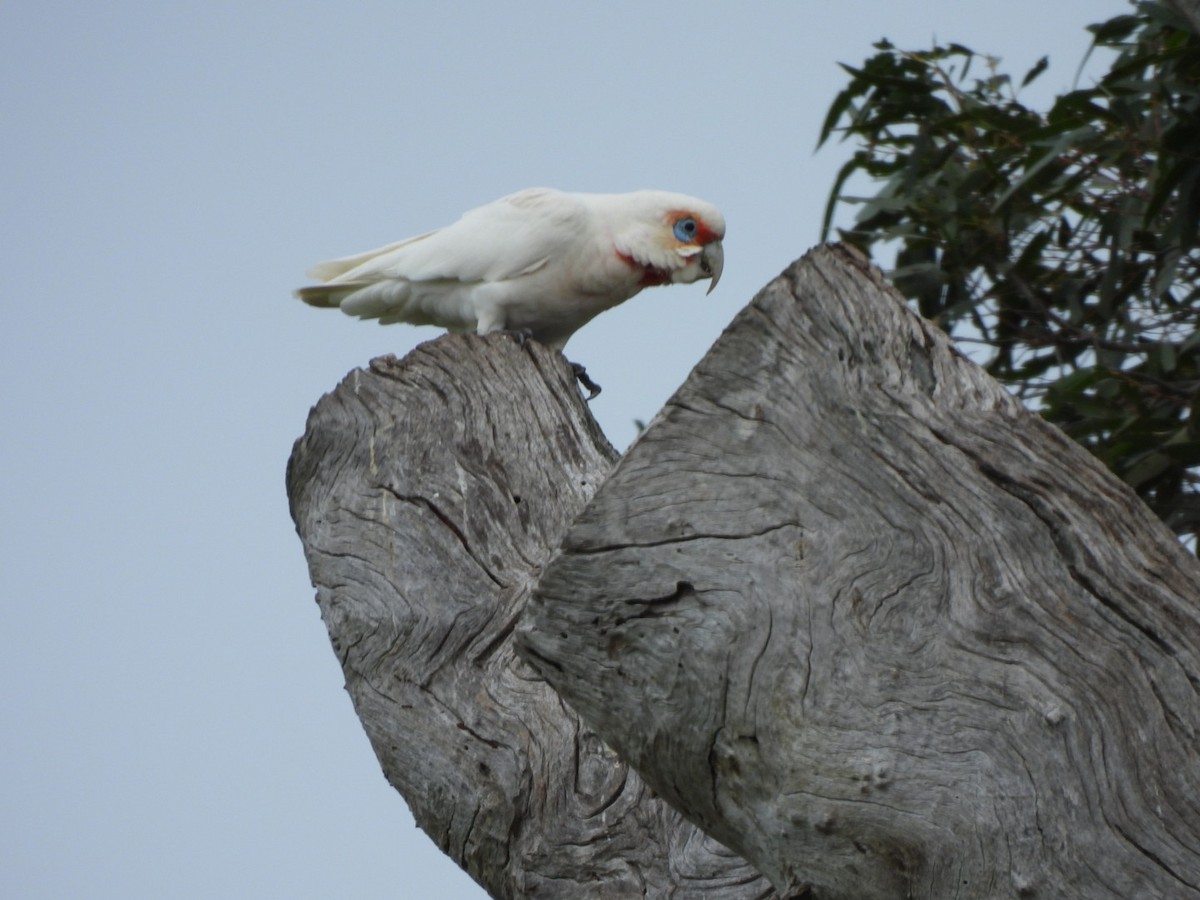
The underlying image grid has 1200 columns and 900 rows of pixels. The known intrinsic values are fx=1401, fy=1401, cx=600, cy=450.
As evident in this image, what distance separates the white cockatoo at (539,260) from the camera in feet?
12.2

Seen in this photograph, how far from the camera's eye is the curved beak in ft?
12.8

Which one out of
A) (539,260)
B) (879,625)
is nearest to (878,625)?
(879,625)

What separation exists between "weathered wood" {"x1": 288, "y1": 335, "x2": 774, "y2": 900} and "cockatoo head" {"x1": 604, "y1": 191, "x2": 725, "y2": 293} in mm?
849

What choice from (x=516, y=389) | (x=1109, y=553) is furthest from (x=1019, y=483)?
(x=516, y=389)

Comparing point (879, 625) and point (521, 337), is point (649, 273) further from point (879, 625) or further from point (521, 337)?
point (879, 625)

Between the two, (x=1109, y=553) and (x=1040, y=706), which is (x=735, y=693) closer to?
(x=1040, y=706)

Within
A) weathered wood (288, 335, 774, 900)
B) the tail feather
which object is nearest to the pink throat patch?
the tail feather

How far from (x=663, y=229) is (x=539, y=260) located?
1.16ft

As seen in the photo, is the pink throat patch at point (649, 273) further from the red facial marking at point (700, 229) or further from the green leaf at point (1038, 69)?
the green leaf at point (1038, 69)

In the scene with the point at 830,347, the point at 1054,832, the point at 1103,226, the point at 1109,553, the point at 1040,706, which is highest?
the point at 1103,226

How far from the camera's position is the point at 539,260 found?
12.2 ft

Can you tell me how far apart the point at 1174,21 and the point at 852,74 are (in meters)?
0.93

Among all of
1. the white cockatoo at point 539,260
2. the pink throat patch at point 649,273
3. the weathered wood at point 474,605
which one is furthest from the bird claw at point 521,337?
the pink throat patch at point 649,273

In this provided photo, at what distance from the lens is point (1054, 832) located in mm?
1485
